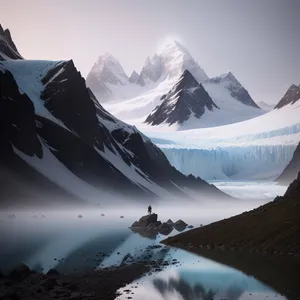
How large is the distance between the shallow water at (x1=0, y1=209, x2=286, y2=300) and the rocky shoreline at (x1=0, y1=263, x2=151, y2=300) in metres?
1.75

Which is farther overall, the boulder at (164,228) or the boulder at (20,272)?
the boulder at (164,228)

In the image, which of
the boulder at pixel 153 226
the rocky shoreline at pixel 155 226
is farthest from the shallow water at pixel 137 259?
the boulder at pixel 153 226

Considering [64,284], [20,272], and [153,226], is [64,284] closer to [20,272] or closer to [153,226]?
[20,272]

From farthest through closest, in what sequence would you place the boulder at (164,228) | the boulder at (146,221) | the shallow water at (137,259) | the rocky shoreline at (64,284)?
the boulder at (146,221), the boulder at (164,228), the shallow water at (137,259), the rocky shoreline at (64,284)

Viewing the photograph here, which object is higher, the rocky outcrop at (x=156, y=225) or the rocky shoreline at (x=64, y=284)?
the rocky outcrop at (x=156, y=225)

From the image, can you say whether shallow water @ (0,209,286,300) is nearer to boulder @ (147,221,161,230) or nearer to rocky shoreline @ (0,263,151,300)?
rocky shoreline @ (0,263,151,300)

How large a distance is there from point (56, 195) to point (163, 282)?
12833cm

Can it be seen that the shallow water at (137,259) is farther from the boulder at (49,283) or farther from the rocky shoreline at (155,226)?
the rocky shoreline at (155,226)

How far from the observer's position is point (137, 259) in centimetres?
5844

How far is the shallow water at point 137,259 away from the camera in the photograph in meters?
39.1

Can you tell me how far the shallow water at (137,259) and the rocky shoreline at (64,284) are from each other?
1752 millimetres

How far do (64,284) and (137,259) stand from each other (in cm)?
2064

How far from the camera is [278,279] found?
43156 millimetres

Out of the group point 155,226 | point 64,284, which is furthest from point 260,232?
point 155,226
